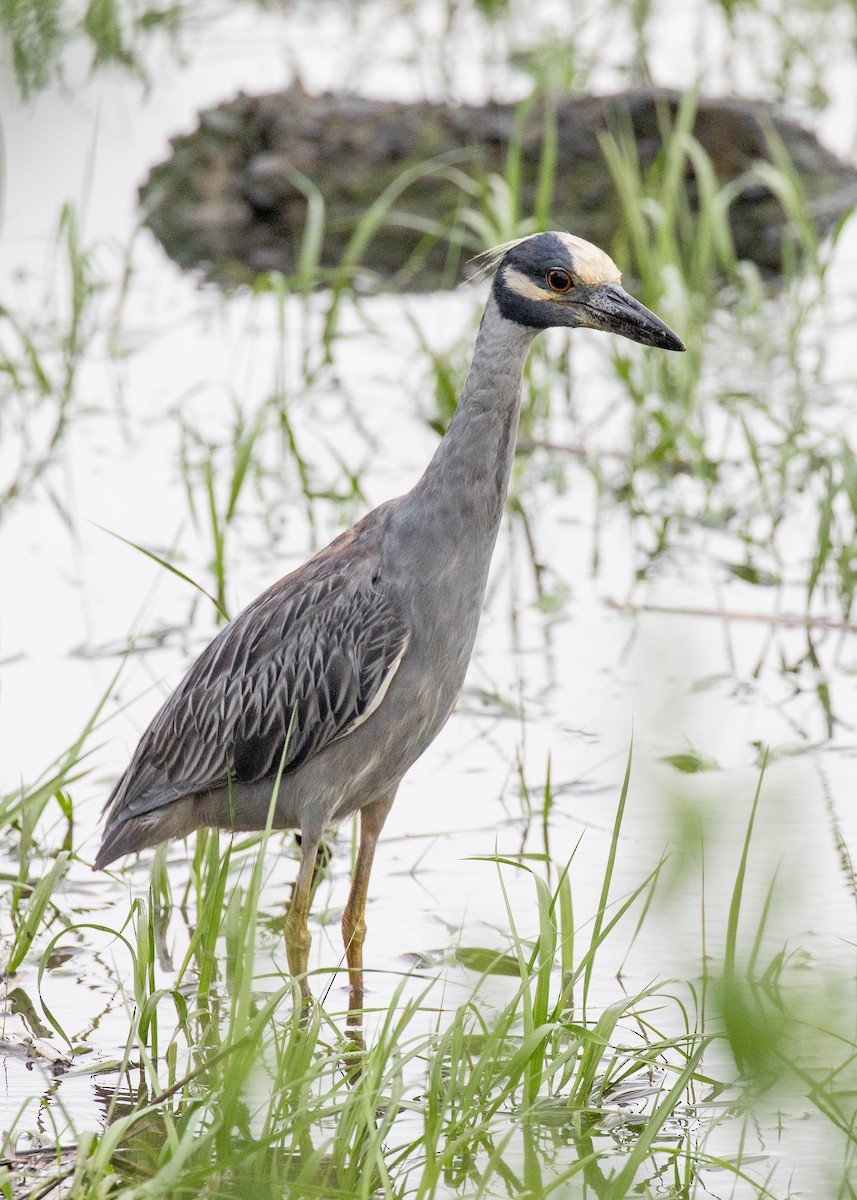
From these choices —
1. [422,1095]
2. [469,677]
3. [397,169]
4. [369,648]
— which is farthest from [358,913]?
[397,169]

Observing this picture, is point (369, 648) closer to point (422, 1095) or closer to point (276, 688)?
point (276, 688)

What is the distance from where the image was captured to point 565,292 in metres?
4.08

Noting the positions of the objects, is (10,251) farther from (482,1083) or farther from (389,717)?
(482,1083)

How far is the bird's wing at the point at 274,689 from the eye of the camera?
409 cm

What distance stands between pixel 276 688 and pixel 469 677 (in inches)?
64.2

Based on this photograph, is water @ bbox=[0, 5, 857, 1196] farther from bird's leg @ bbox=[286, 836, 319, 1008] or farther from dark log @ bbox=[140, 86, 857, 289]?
dark log @ bbox=[140, 86, 857, 289]

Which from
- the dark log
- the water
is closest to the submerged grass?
the water

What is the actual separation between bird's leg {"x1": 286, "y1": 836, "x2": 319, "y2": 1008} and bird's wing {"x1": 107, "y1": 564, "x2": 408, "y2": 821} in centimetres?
22

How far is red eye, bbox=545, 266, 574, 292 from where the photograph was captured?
406cm

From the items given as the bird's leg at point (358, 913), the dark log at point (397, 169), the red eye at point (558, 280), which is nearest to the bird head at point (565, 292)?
the red eye at point (558, 280)

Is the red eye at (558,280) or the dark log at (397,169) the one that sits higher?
the dark log at (397,169)

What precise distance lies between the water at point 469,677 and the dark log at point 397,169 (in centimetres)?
36

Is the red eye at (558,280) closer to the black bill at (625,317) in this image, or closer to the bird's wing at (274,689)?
the black bill at (625,317)

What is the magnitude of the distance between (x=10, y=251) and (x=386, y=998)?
21.8 ft
